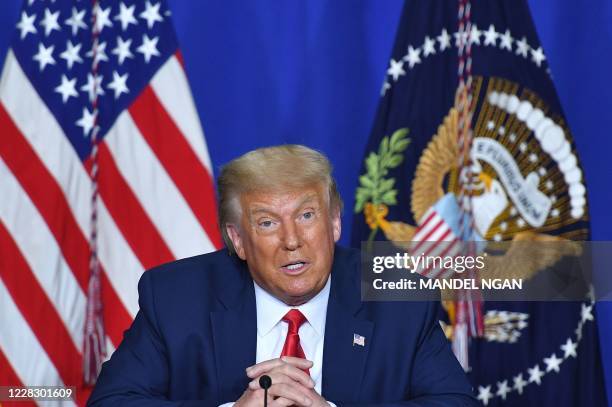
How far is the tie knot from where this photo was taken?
98.2 inches

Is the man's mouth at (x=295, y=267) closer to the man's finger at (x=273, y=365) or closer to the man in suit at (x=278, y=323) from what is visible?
the man in suit at (x=278, y=323)

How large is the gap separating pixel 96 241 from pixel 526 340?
5.97 feet

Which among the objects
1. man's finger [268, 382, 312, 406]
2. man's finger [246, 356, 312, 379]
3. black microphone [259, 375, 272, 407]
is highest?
man's finger [246, 356, 312, 379]

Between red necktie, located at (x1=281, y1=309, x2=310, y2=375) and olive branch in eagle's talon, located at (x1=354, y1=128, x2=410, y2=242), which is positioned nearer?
red necktie, located at (x1=281, y1=309, x2=310, y2=375)

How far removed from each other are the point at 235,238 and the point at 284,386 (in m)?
0.50

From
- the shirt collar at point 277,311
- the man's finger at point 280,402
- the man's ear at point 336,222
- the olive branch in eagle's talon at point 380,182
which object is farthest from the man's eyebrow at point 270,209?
the olive branch in eagle's talon at point 380,182

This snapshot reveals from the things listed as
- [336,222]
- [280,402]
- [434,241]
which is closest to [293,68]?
[434,241]

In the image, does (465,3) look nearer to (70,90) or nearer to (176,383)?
(70,90)

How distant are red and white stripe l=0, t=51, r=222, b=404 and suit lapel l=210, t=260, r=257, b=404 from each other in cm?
141

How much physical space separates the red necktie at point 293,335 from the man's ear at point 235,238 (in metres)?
0.20

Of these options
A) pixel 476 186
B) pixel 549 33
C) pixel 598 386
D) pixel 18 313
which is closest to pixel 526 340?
pixel 598 386

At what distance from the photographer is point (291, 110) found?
416 centimetres

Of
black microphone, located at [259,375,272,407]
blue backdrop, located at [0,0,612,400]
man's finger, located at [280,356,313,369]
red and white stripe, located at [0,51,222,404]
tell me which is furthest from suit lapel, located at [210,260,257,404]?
blue backdrop, located at [0,0,612,400]

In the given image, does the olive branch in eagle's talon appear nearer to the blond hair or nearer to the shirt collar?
the shirt collar
